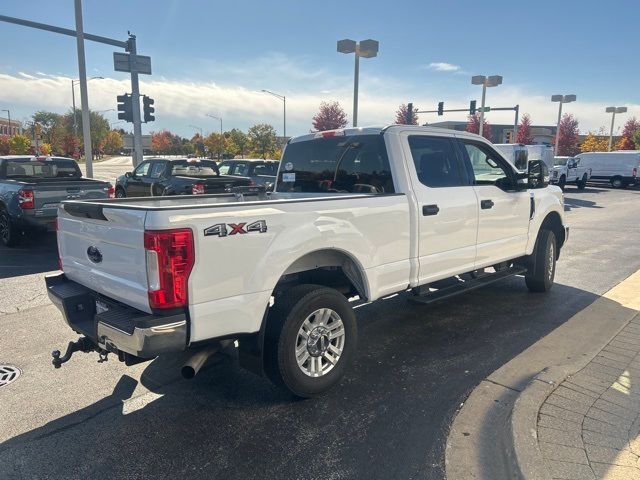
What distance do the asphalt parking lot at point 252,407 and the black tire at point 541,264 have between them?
1.96ft

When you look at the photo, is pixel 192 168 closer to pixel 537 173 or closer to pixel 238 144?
pixel 537 173

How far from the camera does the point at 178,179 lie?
43.7ft

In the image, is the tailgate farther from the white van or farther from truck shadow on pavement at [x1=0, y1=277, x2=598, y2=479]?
the white van

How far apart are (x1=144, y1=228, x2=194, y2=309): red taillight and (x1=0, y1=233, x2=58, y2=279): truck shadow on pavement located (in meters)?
5.92

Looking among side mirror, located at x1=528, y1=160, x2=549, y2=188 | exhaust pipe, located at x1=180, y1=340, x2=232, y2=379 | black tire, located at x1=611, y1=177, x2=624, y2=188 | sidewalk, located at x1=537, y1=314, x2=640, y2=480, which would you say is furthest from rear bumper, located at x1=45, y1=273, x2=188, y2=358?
black tire, located at x1=611, y1=177, x2=624, y2=188

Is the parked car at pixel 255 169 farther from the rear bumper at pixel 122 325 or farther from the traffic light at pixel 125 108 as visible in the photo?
the rear bumper at pixel 122 325

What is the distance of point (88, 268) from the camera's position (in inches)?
139

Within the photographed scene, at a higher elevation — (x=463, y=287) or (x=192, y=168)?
(x=192, y=168)

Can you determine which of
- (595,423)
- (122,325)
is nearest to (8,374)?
(122,325)

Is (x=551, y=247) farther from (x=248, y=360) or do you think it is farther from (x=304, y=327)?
(x=248, y=360)

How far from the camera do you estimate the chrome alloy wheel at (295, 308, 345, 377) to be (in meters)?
3.54

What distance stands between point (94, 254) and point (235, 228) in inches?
45.8

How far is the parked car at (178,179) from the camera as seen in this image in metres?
12.5

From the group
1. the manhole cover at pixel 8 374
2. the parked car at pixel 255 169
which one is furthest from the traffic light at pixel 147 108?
the manhole cover at pixel 8 374
